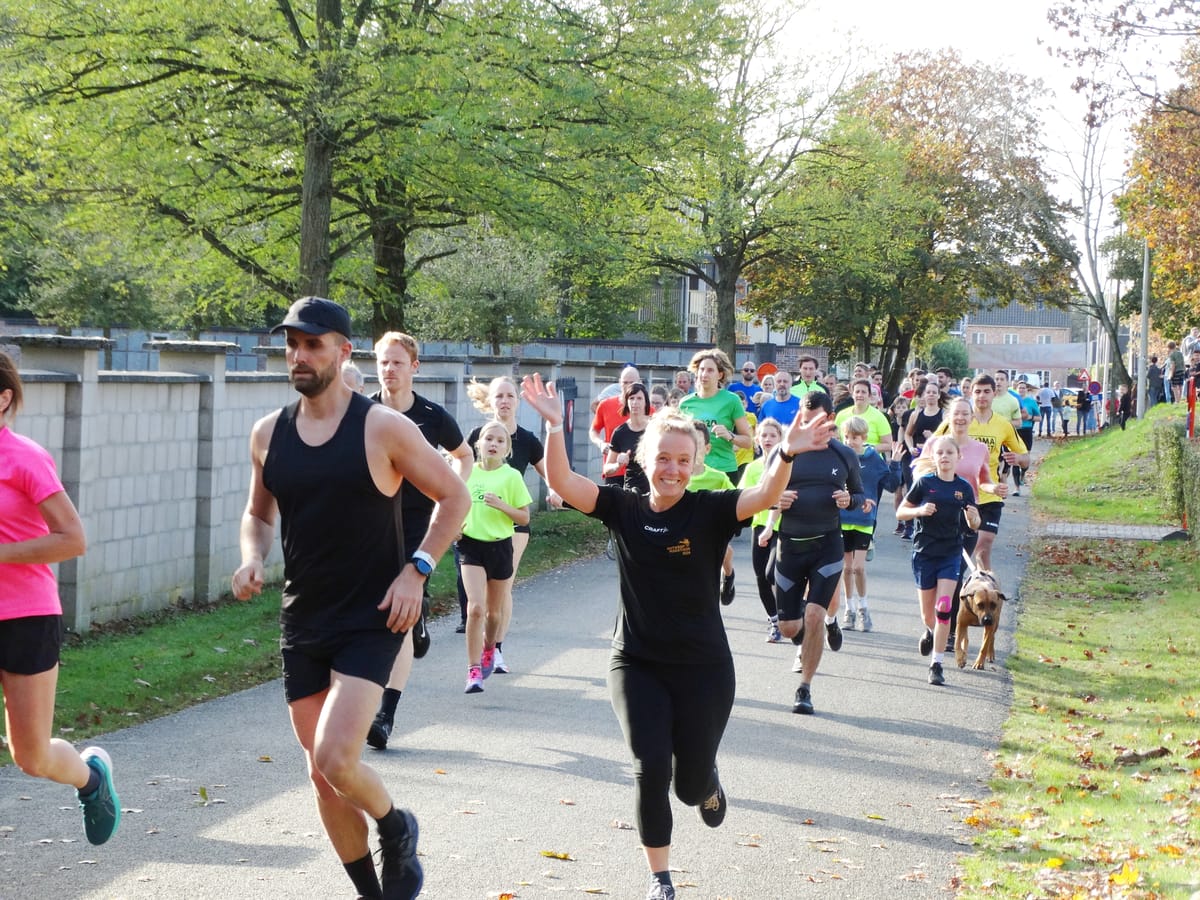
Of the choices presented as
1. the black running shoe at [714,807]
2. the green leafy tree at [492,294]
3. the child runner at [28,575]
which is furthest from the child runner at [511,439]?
the green leafy tree at [492,294]

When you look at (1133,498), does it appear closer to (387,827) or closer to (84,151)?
(84,151)

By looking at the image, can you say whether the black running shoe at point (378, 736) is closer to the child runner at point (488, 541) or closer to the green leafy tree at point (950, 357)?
the child runner at point (488, 541)

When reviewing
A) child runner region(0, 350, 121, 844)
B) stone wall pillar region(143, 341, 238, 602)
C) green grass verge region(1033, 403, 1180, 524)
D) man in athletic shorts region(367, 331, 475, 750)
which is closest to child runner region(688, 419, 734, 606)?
man in athletic shorts region(367, 331, 475, 750)

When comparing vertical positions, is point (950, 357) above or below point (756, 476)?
above

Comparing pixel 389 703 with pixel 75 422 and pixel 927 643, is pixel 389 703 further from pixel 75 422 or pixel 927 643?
Answer: pixel 927 643

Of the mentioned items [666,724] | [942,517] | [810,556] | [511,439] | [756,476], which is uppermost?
[511,439]

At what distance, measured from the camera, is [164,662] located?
32.7ft

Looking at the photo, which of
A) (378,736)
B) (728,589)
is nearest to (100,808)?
(378,736)

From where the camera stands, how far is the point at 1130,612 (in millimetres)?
14555

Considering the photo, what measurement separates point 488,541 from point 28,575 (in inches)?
175

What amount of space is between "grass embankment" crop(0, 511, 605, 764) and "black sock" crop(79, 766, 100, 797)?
2.12 metres

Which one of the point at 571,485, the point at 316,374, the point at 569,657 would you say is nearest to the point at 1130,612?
the point at 569,657

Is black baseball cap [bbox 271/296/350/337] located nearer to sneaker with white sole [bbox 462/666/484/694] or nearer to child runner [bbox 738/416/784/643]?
sneaker with white sole [bbox 462/666/484/694]

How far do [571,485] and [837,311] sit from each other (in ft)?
157
